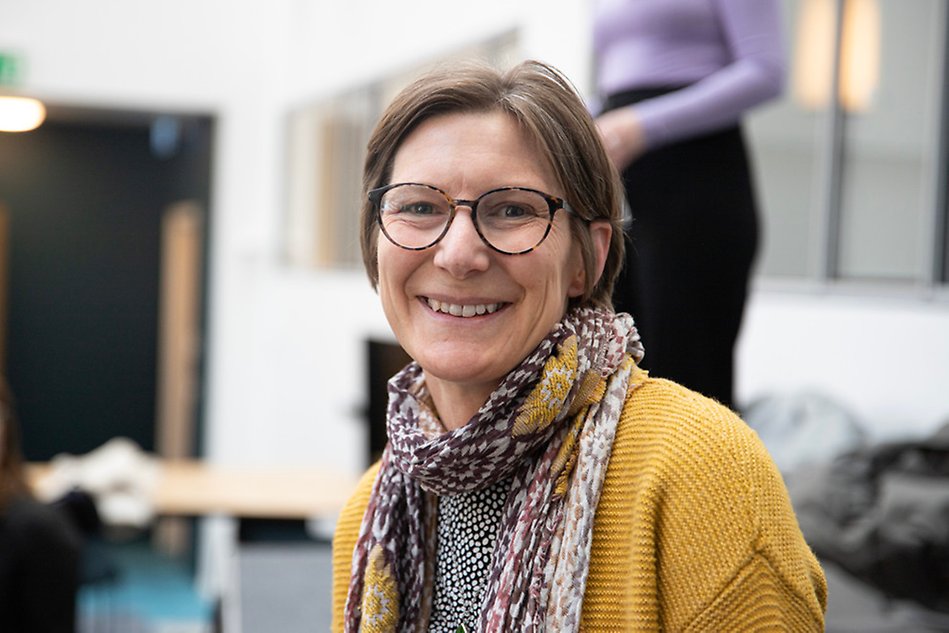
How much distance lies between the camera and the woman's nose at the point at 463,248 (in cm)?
122

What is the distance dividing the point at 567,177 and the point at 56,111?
29.7 feet

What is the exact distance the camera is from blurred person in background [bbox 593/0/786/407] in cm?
180

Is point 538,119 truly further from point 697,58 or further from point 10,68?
point 10,68

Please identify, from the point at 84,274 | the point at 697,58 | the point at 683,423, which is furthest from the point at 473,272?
the point at 84,274

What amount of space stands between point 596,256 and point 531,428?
22 cm

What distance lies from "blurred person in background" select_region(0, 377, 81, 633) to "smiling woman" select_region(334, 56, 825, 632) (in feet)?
9.18

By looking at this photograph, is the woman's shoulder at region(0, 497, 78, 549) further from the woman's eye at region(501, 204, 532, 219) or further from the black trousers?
the woman's eye at region(501, 204, 532, 219)

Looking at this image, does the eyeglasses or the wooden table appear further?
the wooden table

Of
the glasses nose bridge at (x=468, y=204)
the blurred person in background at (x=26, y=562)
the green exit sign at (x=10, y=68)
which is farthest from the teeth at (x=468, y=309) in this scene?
the green exit sign at (x=10, y=68)

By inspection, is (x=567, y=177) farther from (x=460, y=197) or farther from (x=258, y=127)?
(x=258, y=127)

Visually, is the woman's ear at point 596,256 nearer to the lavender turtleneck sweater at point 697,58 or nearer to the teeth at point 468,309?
the teeth at point 468,309

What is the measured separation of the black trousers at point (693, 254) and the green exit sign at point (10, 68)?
7417 mm

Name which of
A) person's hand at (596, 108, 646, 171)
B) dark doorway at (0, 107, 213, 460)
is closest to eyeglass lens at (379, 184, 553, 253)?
person's hand at (596, 108, 646, 171)

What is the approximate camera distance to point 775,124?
438cm
